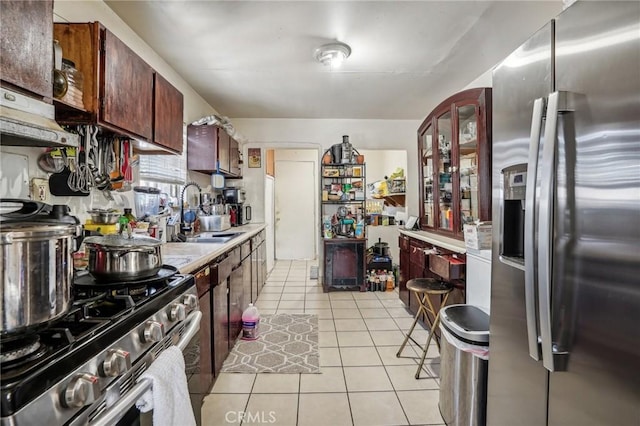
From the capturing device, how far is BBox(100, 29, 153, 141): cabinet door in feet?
4.83

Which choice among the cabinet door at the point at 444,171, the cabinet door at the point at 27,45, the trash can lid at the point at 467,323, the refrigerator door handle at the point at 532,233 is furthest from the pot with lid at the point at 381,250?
the cabinet door at the point at 27,45

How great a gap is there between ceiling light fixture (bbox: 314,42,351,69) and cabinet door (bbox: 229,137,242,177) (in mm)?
1837

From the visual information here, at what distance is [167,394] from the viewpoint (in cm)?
86

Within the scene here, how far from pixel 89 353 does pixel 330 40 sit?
2546 mm

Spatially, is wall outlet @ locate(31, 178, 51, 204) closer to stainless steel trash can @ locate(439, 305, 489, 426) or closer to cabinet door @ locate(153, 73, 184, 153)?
cabinet door @ locate(153, 73, 184, 153)

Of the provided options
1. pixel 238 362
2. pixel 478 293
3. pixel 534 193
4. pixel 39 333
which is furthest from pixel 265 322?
pixel 534 193

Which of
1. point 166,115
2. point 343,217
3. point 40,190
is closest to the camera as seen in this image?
point 40,190

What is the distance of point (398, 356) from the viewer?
7.97 feet

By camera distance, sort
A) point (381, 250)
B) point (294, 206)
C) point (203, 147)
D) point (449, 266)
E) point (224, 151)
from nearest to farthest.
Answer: point (449, 266) → point (203, 147) → point (224, 151) → point (381, 250) → point (294, 206)

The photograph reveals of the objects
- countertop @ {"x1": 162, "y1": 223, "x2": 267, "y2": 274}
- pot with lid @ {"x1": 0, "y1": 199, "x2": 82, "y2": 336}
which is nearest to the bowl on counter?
countertop @ {"x1": 162, "y1": 223, "x2": 267, "y2": 274}

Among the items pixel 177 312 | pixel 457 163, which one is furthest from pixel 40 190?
pixel 457 163

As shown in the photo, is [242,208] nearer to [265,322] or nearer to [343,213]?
[343,213]

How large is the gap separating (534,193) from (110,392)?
1.35 meters

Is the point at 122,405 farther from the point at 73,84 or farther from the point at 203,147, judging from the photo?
the point at 203,147
